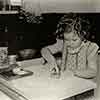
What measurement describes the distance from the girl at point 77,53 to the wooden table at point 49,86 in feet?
0.16

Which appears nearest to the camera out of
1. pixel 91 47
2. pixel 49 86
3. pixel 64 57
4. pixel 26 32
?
pixel 49 86

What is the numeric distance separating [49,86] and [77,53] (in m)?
0.28

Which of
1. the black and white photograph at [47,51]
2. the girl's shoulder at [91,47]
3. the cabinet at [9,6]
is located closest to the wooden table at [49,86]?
the black and white photograph at [47,51]

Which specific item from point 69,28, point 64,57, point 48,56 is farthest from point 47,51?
point 69,28

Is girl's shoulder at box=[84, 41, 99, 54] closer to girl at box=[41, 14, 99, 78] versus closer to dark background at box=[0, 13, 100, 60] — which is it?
girl at box=[41, 14, 99, 78]

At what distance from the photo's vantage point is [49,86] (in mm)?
940

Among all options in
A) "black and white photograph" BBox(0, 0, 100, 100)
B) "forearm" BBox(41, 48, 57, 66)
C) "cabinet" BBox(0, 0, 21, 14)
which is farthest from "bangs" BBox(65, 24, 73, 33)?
"cabinet" BBox(0, 0, 21, 14)

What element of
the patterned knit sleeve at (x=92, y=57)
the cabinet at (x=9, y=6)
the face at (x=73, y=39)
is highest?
the cabinet at (x=9, y=6)

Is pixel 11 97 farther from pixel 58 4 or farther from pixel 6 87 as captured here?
pixel 58 4

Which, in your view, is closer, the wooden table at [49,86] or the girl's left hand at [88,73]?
the wooden table at [49,86]

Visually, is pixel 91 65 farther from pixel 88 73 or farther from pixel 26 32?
pixel 26 32

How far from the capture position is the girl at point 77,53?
1.03 metres

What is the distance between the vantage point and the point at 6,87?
953mm

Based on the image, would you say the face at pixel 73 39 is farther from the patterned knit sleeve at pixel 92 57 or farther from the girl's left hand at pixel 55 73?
the girl's left hand at pixel 55 73
